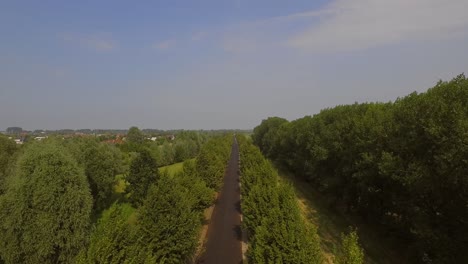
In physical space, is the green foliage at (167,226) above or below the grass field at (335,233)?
above

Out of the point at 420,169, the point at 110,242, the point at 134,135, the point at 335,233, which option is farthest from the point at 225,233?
the point at 134,135

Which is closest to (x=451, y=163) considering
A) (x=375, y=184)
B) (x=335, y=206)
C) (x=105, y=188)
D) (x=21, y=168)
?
(x=375, y=184)

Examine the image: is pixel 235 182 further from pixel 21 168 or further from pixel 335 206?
pixel 21 168

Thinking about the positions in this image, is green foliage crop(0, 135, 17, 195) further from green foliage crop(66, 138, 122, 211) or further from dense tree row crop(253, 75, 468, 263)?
dense tree row crop(253, 75, 468, 263)

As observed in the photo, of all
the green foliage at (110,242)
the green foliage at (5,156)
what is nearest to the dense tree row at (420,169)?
the green foliage at (110,242)

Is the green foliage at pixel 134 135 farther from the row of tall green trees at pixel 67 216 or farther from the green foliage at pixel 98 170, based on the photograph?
the row of tall green trees at pixel 67 216

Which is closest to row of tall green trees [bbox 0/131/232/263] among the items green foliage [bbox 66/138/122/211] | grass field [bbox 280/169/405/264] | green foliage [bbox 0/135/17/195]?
green foliage [bbox 0/135/17/195]
